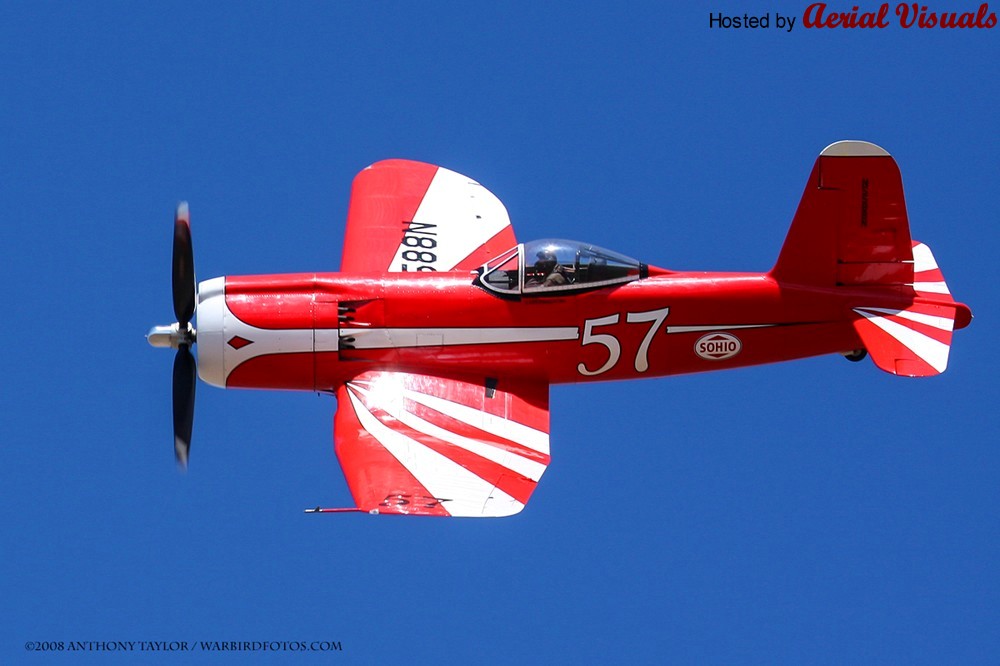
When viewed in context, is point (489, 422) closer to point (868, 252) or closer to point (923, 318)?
point (868, 252)

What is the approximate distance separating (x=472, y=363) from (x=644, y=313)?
194cm

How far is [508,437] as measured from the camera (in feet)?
69.1

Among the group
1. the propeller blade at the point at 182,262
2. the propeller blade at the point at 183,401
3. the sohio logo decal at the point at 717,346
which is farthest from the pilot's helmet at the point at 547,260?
the propeller blade at the point at 183,401

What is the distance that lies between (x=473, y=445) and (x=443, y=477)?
72 centimetres

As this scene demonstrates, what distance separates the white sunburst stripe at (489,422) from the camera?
69.1 feet

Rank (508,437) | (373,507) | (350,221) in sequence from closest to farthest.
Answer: (373,507)
(508,437)
(350,221)

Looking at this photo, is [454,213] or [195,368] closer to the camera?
[195,368]

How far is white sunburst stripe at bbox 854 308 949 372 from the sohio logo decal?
137 cm

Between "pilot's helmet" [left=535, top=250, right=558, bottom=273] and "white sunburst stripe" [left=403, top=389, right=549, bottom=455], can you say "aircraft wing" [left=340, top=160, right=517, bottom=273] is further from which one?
"white sunburst stripe" [left=403, top=389, right=549, bottom=455]

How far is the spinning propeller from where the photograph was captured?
21.2 m

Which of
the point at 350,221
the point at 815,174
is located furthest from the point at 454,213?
the point at 815,174

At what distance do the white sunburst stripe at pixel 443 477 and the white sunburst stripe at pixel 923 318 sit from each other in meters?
4.83

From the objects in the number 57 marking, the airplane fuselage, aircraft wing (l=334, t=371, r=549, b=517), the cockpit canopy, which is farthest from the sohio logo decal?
aircraft wing (l=334, t=371, r=549, b=517)

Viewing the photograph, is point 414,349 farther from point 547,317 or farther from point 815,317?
point 815,317
